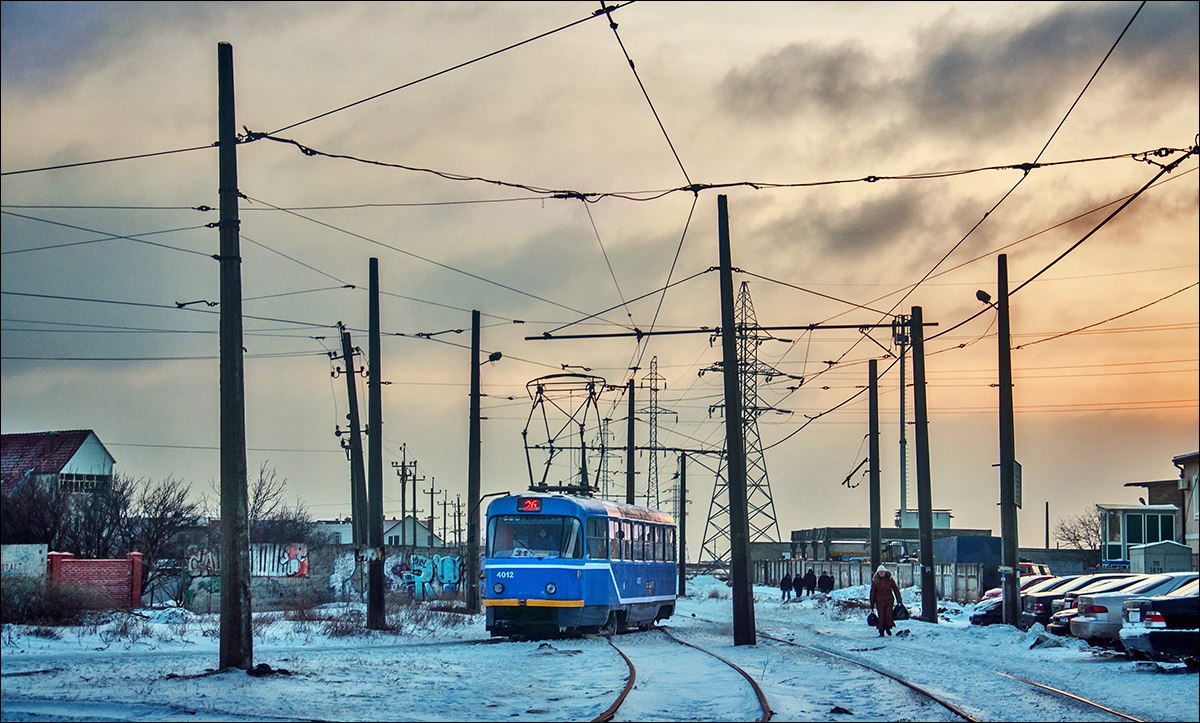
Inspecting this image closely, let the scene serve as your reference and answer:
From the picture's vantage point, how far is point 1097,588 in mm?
29547

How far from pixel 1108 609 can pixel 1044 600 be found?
28.7 feet

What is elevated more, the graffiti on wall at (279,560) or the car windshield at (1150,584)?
the car windshield at (1150,584)

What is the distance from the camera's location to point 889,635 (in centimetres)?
3222

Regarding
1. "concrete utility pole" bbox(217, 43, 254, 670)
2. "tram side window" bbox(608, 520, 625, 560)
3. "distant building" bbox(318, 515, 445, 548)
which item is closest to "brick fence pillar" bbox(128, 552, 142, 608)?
"tram side window" bbox(608, 520, 625, 560)

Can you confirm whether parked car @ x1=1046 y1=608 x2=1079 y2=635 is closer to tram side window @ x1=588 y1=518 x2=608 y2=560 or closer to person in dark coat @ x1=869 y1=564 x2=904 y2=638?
person in dark coat @ x1=869 y1=564 x2=904 y2=638

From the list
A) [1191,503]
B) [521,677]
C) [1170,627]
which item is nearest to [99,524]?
[521,677]

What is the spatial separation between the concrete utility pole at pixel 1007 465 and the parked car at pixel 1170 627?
36.2 feet

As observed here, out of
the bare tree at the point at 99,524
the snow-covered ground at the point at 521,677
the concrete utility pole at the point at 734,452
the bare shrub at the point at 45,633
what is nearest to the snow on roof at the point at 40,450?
the bare tree at the point at 99,524

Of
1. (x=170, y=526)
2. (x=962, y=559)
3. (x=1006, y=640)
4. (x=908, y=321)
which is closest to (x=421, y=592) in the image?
(x=170, y=526)

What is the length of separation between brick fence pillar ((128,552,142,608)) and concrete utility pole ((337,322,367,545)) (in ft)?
22.0

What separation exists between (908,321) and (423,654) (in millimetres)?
17670

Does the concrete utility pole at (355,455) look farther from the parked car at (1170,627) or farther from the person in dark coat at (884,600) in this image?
the parked car at (1170,627)

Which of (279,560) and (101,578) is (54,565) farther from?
(279,560)

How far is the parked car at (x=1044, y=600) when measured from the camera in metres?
31.8
